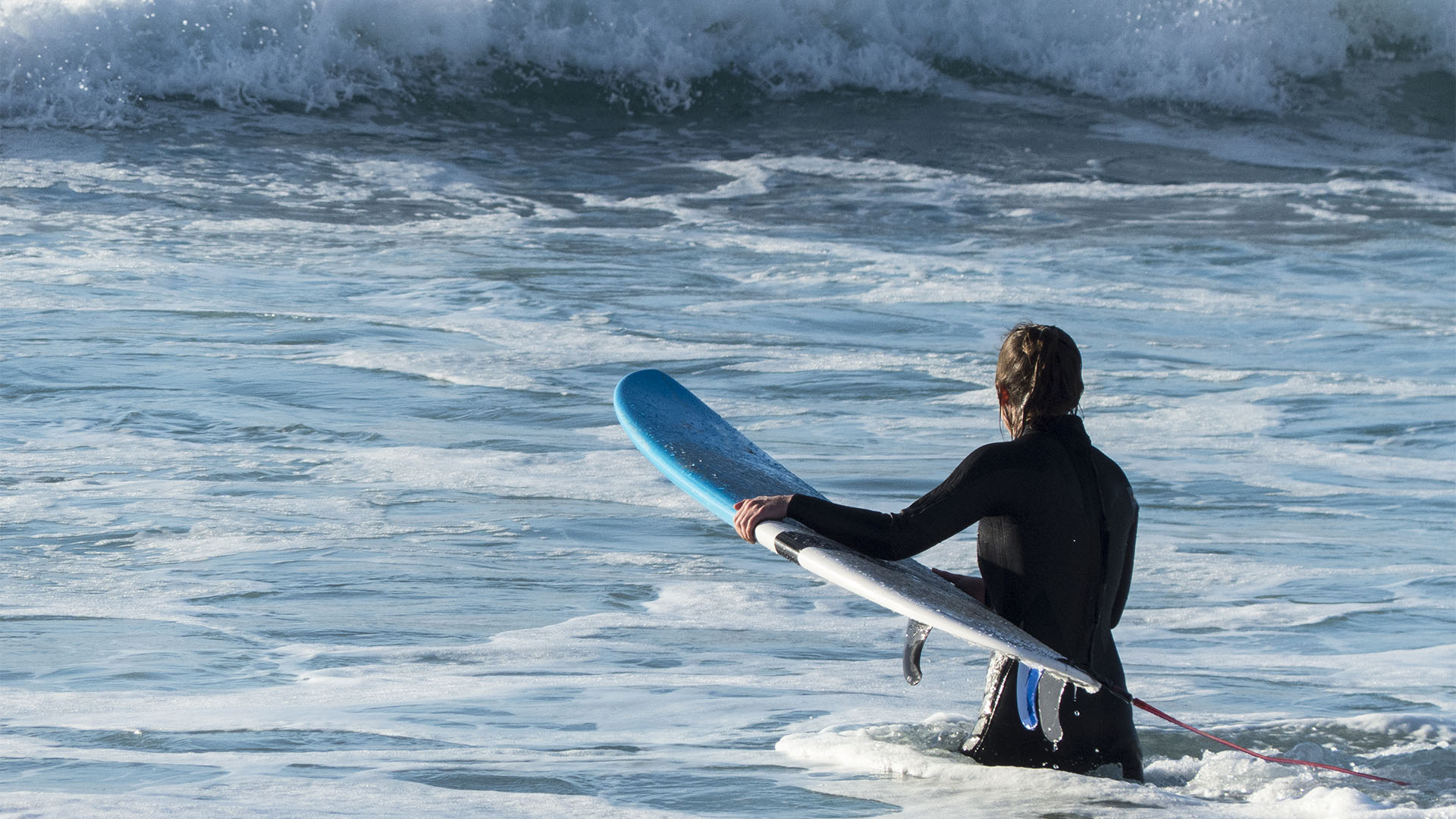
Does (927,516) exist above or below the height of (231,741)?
above

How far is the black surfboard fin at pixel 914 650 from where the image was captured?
8.87 feet

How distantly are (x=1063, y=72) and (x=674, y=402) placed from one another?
50.6 feet

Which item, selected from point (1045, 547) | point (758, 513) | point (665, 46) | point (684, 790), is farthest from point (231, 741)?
point (665, 46)

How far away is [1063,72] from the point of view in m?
18.1

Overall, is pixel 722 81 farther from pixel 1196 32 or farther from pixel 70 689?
pixel 70 689

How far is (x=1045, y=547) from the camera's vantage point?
8.34 feet

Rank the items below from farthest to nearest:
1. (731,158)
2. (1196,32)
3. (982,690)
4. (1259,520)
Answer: (1196,32) < (731,158) < (1259,520) < (982,690)

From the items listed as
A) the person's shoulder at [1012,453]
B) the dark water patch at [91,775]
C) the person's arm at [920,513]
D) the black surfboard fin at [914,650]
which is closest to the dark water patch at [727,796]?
the black surfboard fin at [914,650]

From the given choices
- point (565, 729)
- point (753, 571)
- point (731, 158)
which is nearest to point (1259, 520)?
point (753, 571)

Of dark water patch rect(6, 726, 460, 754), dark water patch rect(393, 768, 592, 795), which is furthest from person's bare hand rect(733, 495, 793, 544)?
dark water patch rect(6, 726, 460, 754)

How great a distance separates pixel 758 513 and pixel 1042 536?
0.49 meters

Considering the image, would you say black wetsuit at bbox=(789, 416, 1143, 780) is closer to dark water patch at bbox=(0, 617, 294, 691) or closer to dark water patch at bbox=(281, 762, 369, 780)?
dark water patch at bbox=(281, 762, 369, 780)

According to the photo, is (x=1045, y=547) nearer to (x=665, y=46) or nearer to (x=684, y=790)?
(x=684, y=790)

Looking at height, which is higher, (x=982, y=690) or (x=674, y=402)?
(x=674, y=402)
